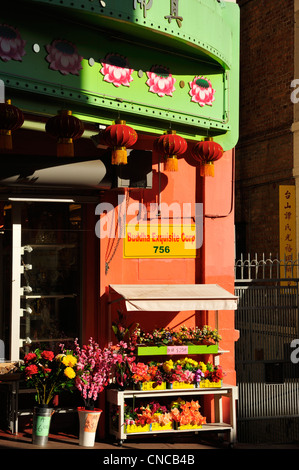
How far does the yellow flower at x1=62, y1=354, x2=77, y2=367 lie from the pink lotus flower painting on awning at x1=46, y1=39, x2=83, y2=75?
3.82m

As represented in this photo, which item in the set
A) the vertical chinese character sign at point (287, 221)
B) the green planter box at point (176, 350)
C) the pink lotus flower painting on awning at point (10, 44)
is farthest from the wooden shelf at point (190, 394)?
the vertical chinese character sign at point (287, 221)

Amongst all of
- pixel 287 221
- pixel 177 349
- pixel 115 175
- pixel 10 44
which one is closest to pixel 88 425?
pixel 177 349

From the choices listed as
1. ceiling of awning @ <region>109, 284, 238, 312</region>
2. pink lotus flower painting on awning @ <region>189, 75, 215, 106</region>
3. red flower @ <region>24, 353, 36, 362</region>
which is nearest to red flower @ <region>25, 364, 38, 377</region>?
red flower @ <region>24, 353, 36, 362</region>

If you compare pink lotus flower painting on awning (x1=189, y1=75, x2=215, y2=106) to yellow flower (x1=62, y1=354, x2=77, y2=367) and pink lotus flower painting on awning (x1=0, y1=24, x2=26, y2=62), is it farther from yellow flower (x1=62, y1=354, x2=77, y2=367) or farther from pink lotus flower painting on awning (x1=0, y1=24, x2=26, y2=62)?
yellow flower (x1=62, y1=354, x2=77, y2=367)

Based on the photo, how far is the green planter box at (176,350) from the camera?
405 inches

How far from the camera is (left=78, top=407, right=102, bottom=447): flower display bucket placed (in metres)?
9.91

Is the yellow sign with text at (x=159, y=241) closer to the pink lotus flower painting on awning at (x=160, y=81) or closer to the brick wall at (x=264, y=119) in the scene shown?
the pink lotus flower painting on awning at (x=160, y=81)

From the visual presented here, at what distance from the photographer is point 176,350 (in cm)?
1044

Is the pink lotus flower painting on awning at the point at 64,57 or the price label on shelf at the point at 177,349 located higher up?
the pink lotus flower painting on awning at the point at 64,57

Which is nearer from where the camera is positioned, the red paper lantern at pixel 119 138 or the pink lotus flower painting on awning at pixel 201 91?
the red paper lantern at pixel 119 138

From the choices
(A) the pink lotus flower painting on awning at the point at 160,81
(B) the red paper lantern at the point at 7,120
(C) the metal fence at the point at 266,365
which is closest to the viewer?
(B) the red paper lantern at the point at 7,120

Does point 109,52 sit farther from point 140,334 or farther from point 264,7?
point 264,7

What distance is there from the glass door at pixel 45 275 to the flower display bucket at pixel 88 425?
138 cm

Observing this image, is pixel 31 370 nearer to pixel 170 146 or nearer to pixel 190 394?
pixel 190 394
